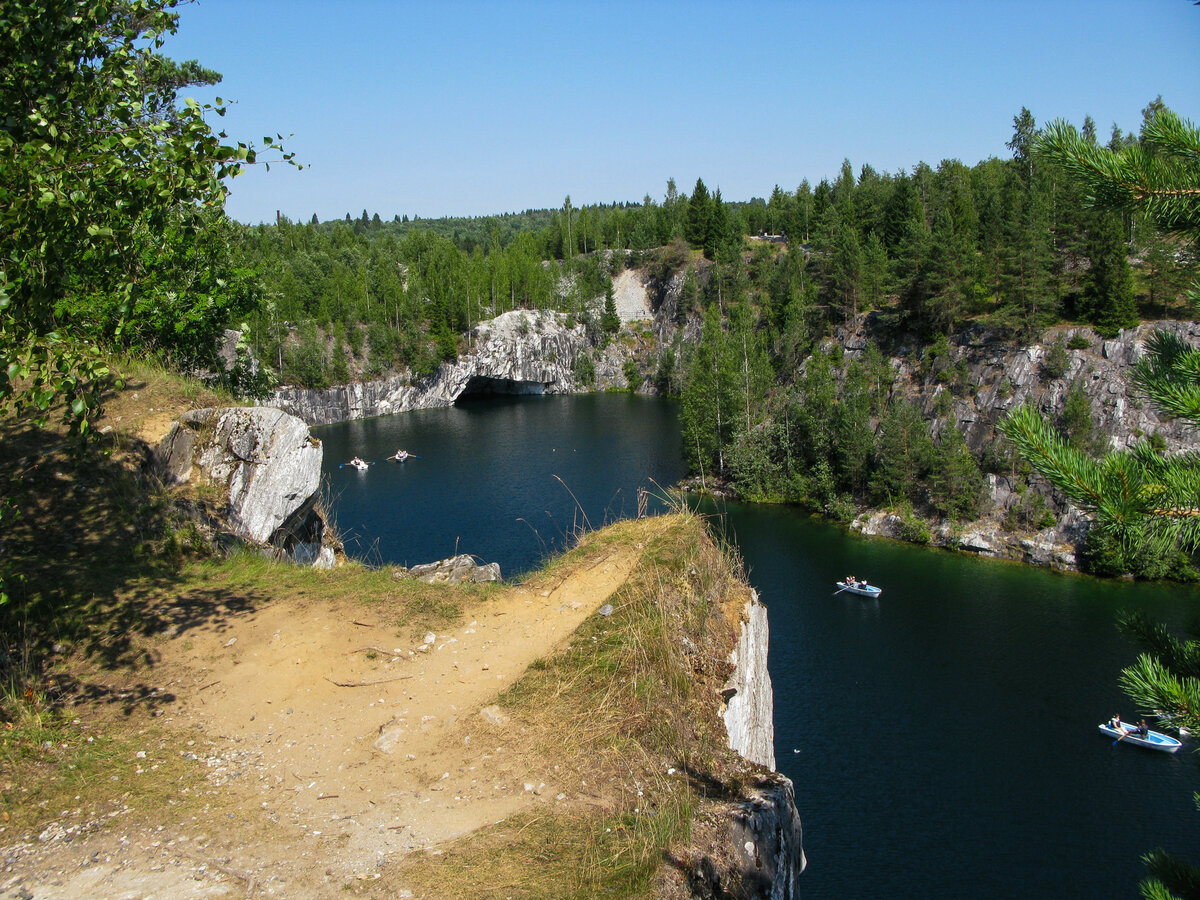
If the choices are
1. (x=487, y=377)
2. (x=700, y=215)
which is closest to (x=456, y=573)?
(x=487, y=377)

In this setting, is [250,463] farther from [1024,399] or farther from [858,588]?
[1024,399]

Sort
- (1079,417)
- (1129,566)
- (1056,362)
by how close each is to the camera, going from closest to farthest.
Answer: (1129,566) < (1079,417) < (1056,362)

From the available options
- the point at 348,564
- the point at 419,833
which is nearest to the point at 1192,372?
the point at 419,833

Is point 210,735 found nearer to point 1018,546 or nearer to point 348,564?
point 348,564

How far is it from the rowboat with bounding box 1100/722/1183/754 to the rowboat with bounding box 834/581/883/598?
10.6m

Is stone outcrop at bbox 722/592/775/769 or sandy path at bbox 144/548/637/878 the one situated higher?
sandy path at bbox 144/548/637/878

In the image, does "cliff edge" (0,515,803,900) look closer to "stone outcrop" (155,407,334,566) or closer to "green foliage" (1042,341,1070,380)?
"stone outcrop" (155,407,334,566)

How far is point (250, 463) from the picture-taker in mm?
11742

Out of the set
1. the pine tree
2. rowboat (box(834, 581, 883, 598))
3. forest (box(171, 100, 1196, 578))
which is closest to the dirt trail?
forest (box(171, 100, 1196, 578))

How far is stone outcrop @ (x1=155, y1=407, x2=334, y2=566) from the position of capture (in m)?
11.6

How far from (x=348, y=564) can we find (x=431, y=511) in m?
30.8

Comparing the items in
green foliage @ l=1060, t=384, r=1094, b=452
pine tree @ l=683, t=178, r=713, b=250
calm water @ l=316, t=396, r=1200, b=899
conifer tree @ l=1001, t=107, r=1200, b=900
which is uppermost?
pine tree @ l=683, t=178, r=713, b=250

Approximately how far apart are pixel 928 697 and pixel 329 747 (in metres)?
22.9

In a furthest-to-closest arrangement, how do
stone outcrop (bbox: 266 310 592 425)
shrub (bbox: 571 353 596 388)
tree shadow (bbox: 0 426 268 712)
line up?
shrub (bbox: 571 353 596 388)
stone outcrop (bbox: 266 310 592 425)
tree shadow (bbox: 0 426 268 712)
